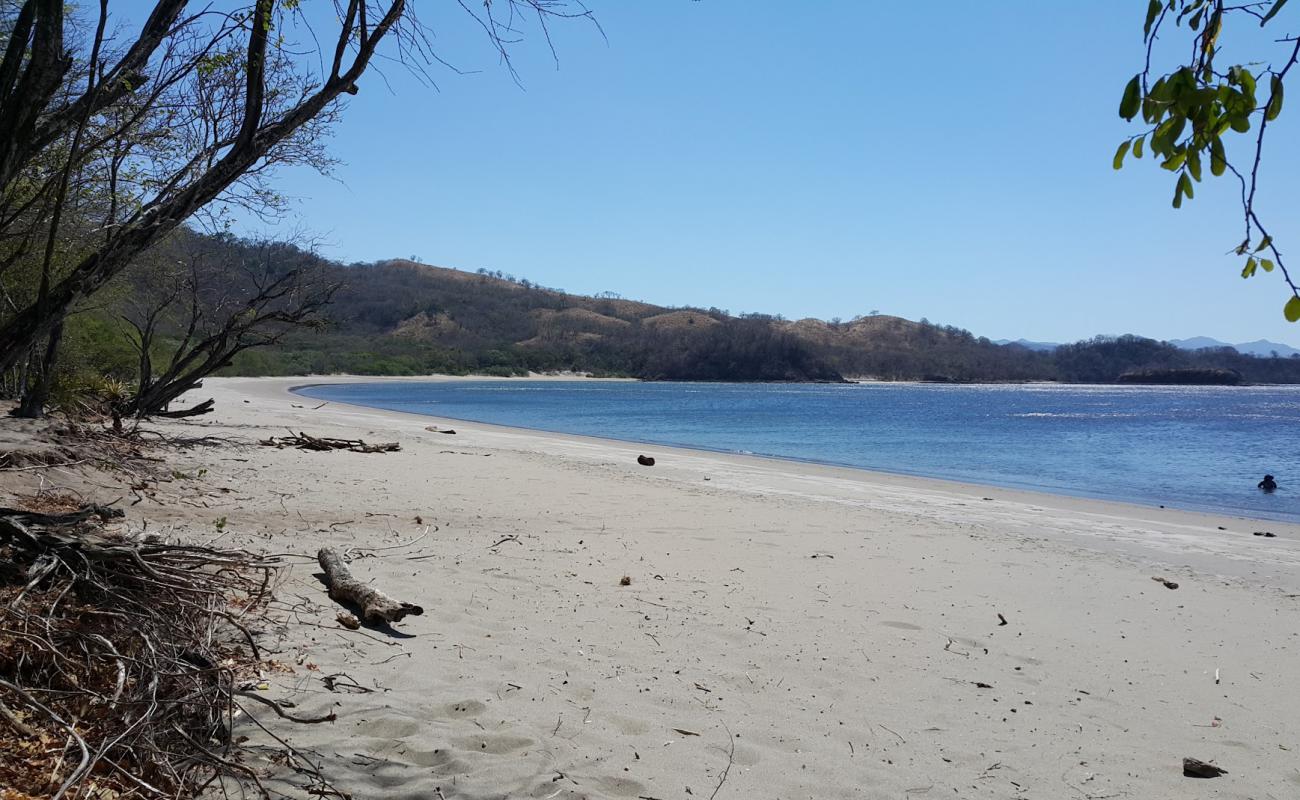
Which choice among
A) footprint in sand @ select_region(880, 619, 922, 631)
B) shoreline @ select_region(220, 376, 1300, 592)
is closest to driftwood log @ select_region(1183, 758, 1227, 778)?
footprint in sand @ select_region(880, 619, 922, 631)

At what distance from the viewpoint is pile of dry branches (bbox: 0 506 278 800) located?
250cm

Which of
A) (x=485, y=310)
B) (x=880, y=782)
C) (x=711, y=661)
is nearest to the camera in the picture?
(x=880, y=782)

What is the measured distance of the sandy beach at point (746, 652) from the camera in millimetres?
3443

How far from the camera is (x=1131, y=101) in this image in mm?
1962

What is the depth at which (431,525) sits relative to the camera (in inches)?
309

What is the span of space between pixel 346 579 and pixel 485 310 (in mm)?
146442

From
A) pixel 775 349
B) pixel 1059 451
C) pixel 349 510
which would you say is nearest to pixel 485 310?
pixel 775 349

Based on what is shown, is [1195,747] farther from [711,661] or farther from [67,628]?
[67,628]

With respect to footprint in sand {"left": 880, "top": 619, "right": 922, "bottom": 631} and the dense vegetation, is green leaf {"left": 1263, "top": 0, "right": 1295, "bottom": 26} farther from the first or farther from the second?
the dense vegetation

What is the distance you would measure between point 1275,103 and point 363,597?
4612 millimetres

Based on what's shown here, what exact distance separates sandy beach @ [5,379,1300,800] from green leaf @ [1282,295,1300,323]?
2.32 metres

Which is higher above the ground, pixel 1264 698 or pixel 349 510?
pixel 349 510

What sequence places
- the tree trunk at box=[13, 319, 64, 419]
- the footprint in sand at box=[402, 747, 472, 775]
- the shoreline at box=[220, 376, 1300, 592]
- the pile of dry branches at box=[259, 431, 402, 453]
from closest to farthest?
the footprint in sand at box=[402, 747, 472, 775] → the shoreline at box=[220, 376, 1300, 592] → the tree trunk at box=[13, 319, 64, 419] → the pile of dry branches at box=[259, 431, 402, 453]

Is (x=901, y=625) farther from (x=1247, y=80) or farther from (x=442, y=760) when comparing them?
(x=1247, y=80)
